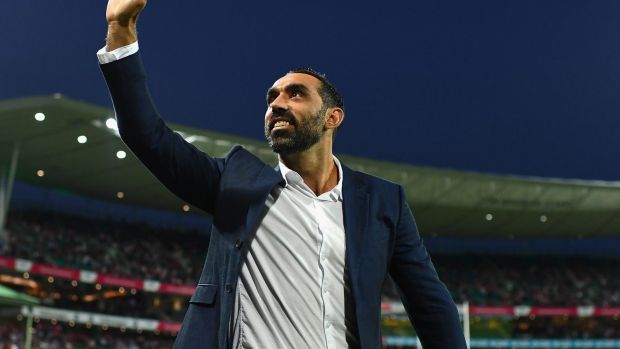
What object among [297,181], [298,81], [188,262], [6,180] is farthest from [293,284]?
[188,262]

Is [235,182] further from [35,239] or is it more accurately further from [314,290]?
[35,239]

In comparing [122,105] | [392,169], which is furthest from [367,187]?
[392,169]

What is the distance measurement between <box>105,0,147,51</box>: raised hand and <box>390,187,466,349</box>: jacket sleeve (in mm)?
1137

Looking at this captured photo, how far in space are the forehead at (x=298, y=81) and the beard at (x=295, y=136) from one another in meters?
0.11

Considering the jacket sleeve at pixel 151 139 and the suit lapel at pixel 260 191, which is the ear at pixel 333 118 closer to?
the suit lapel at pixel 260 191

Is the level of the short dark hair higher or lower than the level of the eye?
higher

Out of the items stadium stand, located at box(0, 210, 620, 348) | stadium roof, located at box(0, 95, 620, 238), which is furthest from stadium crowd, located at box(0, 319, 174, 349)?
stadium roof, located at box(0, 95, 620, 238)

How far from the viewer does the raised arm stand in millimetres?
2178

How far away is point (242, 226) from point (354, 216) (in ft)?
1.32

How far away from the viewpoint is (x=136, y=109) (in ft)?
7.16

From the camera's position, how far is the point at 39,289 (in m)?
→ 37.3

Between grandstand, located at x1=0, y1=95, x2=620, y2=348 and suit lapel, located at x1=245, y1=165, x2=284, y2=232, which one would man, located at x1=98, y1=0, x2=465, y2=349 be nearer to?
suit lapel, located at x1=245, y1=165, x2=284, y2=232

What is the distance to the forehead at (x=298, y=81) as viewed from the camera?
2.64 metres

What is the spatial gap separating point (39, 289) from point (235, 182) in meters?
37.8
